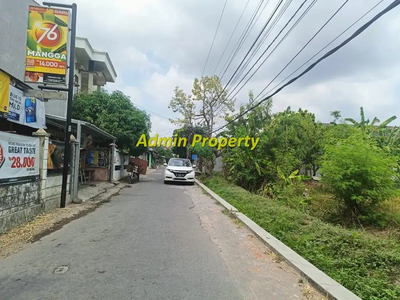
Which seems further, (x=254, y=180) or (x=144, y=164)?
(x=144, y=164)

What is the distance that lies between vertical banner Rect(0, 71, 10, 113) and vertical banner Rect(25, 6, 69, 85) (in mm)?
717

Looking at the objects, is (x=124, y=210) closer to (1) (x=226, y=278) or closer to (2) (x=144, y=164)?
(1) (x=226, y=278)

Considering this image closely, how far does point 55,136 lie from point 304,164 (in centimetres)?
1721

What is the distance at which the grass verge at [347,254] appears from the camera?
3.92 meters

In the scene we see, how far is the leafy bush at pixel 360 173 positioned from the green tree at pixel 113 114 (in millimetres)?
12732

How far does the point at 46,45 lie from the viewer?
8555 millimetres

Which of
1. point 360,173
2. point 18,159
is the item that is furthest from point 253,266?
point 360,173

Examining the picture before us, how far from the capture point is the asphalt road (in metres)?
3.55

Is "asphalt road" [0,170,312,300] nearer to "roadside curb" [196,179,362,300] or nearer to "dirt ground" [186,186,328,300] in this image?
"dirt ground" [186,186,328,300]

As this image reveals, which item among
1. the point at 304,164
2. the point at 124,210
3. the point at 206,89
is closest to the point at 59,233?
the point at 124,210

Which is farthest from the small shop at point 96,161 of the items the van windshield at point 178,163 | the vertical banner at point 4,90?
the vertical banner at point 4,90

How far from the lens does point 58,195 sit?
9.15 metres

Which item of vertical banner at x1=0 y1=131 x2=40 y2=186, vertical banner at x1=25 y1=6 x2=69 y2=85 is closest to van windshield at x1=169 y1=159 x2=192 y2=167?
vertical banner at x1=25 y1=6 x2=69 y2=85

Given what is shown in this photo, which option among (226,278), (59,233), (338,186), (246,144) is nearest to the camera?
(226,278)
